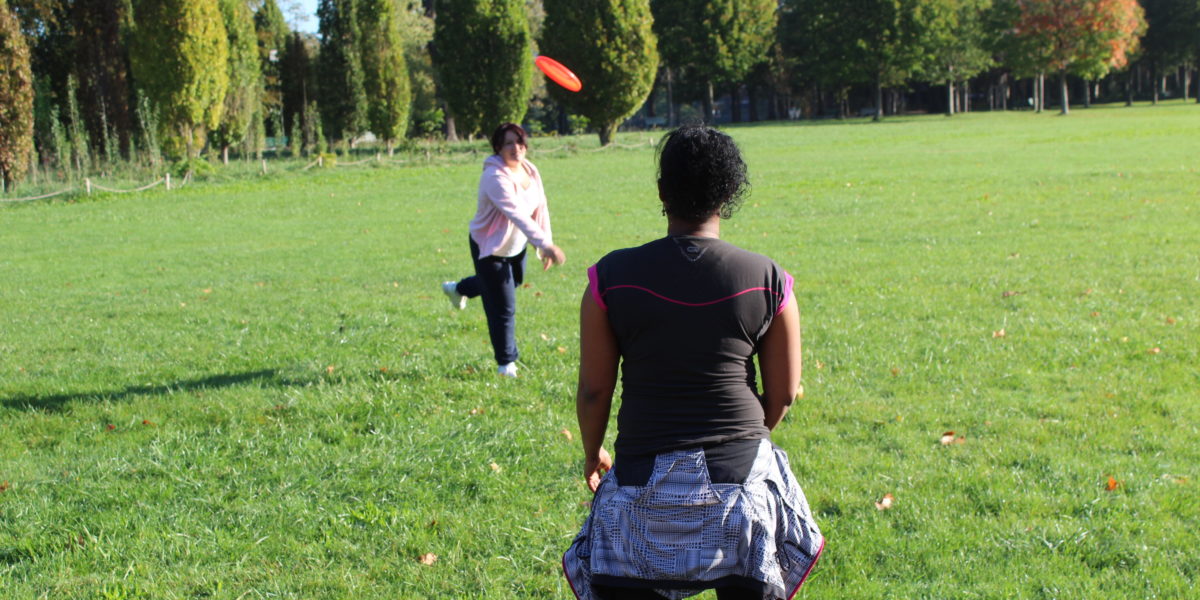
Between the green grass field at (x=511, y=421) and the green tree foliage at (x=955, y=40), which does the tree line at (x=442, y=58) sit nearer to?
the green tree foliage at (x=955, y=40)

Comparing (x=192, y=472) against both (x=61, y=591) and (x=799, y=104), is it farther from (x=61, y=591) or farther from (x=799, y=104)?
(x=799, y=104)

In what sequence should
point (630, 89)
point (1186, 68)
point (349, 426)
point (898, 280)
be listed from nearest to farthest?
point (349, 426), point (898, 280), point (630, 89), point (1186, 68)

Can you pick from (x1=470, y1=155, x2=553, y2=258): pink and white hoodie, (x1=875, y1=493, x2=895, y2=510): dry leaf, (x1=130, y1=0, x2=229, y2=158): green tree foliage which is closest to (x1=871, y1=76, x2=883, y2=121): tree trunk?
(x1=130, y1=0, x2=229, y2=158): green tree foliage

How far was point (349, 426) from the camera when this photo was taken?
19.1 feet

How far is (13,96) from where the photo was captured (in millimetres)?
21750

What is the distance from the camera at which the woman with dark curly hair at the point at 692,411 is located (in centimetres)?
227

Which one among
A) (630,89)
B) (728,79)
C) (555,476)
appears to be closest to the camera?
(555,476)

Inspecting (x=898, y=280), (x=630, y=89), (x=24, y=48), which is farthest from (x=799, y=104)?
(x=898, y=280)

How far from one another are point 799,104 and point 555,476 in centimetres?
8663

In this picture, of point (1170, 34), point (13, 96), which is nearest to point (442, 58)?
point (13, 96)

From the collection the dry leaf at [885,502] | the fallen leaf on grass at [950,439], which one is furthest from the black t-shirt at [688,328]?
the fallen leaf on grass at [950,439]

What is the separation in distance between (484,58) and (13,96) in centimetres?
1653

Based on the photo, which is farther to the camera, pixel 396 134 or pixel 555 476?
pixel 396 134

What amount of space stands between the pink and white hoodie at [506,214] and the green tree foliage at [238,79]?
2832cm
